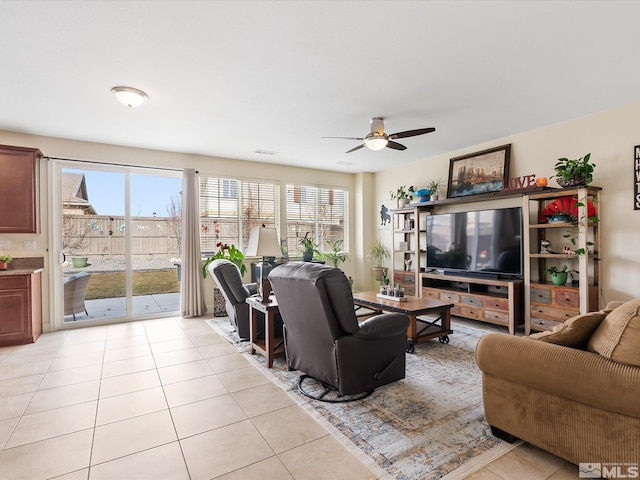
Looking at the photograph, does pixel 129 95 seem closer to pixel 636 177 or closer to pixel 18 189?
pixel 18 189

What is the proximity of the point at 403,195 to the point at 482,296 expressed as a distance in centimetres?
240

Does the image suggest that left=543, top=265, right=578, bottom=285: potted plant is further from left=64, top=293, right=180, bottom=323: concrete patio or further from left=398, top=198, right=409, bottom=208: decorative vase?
left=64, top=293, right=180, bottom=323: concrete patio

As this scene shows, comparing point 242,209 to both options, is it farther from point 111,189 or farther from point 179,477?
point 179,477

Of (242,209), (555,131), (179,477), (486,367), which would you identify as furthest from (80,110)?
(555,131)

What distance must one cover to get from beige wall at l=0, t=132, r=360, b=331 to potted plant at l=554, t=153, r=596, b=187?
4310mm

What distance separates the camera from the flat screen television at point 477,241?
4535mm

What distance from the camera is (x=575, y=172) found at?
383 centimetres

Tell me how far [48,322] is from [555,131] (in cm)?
737

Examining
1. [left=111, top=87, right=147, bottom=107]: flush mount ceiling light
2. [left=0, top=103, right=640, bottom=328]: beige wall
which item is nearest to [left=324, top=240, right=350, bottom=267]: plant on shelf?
[left=0, top=103, right=640, bottom=328]: beige wall

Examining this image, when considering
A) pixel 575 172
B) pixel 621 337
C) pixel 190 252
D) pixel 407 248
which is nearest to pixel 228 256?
pixel 190 252

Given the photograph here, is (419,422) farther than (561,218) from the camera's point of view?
No

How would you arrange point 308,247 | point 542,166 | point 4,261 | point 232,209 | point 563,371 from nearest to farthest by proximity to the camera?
point 563,371, point 4,261, point 542,166, point 232,209, point 308,247

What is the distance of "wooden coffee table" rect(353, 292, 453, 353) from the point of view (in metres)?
3.69

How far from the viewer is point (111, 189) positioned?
5.26m
